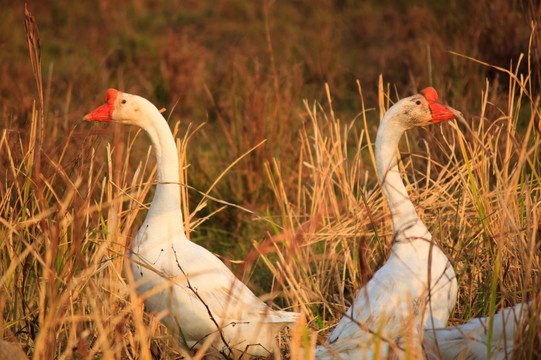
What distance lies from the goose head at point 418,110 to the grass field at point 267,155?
23cm

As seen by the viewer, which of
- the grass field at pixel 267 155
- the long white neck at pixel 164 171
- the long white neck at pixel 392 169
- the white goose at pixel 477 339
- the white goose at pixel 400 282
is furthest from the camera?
the long white neck at pixel 164 171

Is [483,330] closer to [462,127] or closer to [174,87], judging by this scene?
[462,127]

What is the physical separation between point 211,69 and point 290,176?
375 centimetres

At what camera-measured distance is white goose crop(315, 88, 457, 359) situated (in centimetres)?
213

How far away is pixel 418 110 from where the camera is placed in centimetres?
250

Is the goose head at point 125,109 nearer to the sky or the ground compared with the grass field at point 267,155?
nearer to the sky

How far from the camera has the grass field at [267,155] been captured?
7.69 feet

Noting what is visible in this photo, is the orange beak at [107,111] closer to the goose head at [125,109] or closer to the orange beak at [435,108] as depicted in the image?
the goose head at [125,109]

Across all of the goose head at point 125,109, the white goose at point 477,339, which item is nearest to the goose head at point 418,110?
the white goose at point 477,339

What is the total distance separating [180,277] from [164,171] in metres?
0.50

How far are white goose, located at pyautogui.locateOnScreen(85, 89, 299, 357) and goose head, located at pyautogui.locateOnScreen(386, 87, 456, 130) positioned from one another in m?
0.82

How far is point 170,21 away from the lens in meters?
10.4

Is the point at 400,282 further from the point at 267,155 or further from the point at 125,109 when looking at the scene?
the point at 267,155

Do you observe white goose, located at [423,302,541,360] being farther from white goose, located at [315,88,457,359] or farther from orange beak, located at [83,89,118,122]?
orange beak, located at [83,89,118,122]
